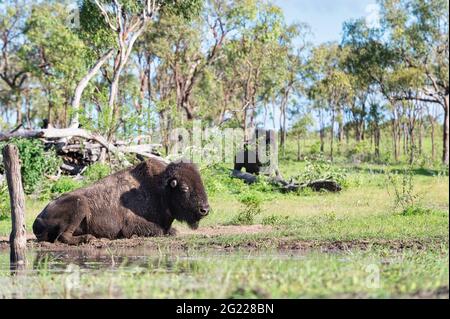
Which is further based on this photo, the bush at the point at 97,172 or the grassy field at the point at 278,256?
the bush at the point at 97,172

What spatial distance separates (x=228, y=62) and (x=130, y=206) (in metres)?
46.7

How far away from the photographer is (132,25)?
36562mm

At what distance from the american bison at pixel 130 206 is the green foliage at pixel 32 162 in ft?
33.5

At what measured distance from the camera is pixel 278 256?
40.2 feet

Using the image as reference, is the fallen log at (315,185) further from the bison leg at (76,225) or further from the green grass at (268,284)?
the green grass at (268,284)

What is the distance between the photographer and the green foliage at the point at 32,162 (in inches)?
1024

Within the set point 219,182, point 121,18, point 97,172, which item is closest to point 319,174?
point 219,182

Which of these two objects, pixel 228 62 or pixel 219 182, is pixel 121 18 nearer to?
pixel 219 182

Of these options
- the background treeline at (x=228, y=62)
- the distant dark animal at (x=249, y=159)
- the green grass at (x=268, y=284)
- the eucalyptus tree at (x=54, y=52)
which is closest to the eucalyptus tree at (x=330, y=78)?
the background treeline at (x=228, y=62)

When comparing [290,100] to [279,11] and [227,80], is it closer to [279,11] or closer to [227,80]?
[227,80]

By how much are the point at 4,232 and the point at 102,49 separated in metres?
25.7

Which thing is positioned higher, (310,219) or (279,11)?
(279,11)
